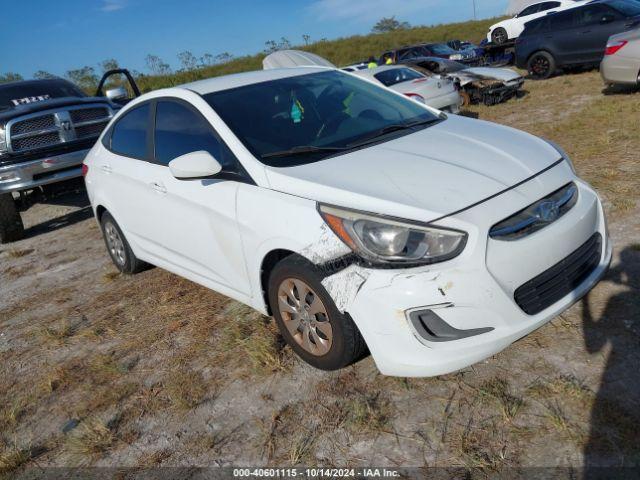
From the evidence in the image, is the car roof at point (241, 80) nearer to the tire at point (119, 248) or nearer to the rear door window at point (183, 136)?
the rear door window at point (183, 136)

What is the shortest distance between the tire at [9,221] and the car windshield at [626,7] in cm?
1246

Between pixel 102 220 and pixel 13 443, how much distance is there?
245 cm

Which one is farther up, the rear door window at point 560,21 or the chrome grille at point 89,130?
the rear door window at point 560,21

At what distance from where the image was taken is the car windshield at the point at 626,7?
11688mm

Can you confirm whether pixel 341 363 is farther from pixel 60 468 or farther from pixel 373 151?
pixel 60 468

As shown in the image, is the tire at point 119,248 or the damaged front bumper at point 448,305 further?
the tire at point 119,248

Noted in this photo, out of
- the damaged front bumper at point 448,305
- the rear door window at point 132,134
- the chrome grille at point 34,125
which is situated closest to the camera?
the damaged front bumper at point 448,305

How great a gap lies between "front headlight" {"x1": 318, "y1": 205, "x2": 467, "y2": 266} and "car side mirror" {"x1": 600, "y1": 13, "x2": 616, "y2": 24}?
1221 cm

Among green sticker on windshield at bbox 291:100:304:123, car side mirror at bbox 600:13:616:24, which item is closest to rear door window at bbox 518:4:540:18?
car side mirror at bbox 600:13:616:24

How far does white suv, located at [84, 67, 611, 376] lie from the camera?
240 centimetres

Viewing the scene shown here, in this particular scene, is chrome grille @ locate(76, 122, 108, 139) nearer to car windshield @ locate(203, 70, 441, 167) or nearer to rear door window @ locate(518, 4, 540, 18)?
car windshield @ locate(203, 70, 441, 167)

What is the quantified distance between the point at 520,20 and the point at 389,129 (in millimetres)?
19265

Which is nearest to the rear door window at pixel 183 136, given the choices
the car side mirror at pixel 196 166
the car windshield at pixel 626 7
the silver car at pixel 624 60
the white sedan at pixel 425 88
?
the car side mirror at pixel 196 166

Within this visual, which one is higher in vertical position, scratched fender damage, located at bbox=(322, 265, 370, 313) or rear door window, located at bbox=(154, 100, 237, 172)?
rear door window, located at bbox=(154, 100, 237, 172)
